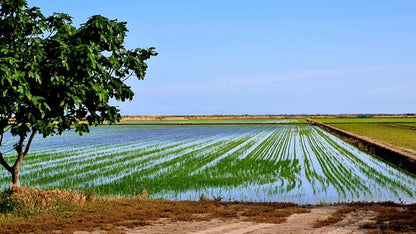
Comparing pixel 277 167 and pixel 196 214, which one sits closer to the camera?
pixel 196 214

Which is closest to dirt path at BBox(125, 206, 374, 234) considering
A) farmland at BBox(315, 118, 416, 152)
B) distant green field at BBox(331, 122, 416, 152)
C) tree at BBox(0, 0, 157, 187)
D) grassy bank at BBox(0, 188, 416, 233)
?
grassy bank at BBox(0, 188, 416, 233)

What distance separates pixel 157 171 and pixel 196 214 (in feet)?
26.2

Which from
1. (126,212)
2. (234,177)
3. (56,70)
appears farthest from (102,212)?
(234,177)

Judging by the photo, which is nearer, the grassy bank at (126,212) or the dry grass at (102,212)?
the grassy bank at (126,212)

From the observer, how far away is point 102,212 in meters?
8.79

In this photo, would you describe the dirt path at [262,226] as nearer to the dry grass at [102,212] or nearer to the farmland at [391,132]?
the dry grass at [102,212]

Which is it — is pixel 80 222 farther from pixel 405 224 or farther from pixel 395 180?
pixel 395 180

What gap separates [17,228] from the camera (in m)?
7.62

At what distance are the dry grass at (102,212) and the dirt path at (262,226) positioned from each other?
28cm

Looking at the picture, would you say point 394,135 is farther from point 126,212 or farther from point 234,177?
point 126,212

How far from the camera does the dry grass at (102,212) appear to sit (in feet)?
25.8

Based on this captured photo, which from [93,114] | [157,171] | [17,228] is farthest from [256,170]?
[17,228]

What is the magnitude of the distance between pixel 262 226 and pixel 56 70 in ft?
16.0

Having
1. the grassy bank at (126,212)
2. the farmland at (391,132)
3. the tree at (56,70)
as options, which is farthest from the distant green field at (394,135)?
the tree at (56,70)
